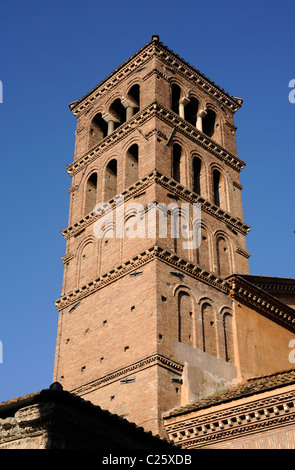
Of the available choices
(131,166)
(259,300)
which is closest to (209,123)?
(131,166)

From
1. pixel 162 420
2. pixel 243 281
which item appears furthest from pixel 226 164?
pixel 162 420

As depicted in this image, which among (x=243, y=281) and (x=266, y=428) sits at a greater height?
(x=243, y=281)

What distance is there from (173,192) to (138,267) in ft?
8.80

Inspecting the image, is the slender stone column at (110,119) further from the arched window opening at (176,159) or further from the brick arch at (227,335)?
the brick arch at (227,335)

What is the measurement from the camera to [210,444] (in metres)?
12.9

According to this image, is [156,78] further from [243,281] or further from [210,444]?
[210,444]

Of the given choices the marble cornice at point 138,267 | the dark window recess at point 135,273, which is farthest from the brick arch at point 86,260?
the dark window recess at point 135,273

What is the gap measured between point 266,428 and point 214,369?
3.57 metres

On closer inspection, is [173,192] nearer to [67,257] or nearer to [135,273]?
[135,273]

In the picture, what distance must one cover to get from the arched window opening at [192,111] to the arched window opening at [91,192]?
3760 mm

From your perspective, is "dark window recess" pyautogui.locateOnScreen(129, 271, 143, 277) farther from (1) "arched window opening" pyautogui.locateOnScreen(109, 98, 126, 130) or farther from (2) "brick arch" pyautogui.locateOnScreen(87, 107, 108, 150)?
(1) "arched window opening" pyautogui.locateOnScreen(109, 98, 126, 130)

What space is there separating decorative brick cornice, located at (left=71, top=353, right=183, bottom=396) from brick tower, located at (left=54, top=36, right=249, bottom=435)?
0.08ft

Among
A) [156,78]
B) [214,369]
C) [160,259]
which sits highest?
[156,78]
